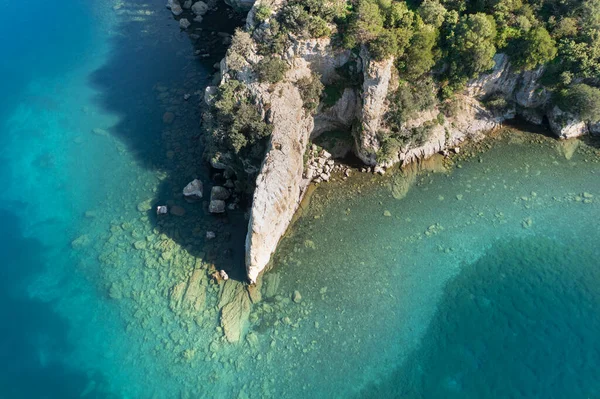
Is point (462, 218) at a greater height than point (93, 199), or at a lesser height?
greater

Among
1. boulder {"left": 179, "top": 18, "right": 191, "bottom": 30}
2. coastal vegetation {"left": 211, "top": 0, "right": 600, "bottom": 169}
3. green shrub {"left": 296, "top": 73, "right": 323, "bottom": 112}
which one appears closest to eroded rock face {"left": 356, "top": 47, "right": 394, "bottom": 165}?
coastal vegetation {"left": 211, "top": 0, "right": 600, "bottom": 169}

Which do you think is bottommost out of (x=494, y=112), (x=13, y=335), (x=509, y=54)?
(x=13, y=335)

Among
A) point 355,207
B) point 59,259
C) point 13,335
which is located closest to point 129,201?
point 59,259

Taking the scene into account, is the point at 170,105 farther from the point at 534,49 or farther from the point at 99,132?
the point at 534,49

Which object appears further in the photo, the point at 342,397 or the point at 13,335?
the point at 13,335

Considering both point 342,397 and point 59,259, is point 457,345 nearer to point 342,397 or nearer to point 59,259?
point 342,397

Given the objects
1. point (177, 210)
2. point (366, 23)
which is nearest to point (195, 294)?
point (177, 210)
